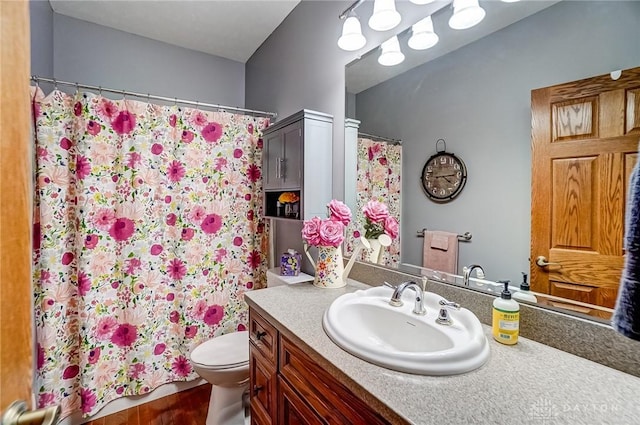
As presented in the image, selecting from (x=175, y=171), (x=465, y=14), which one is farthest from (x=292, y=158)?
(x=465, y=14)

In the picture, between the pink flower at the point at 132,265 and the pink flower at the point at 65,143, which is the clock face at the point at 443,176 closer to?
the pink flower at the point at 132,265

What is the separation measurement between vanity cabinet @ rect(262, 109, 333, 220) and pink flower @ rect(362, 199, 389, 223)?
12.0 inches

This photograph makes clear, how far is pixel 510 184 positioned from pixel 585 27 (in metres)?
0.47

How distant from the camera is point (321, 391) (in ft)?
2.68

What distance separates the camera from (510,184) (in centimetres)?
98

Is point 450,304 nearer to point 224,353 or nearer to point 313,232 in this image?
point 313,232

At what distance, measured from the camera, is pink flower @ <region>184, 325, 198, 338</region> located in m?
1.98

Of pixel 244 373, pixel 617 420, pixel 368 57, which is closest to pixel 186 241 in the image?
pixel 244 373

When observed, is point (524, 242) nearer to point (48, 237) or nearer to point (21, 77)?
point (21, 77)

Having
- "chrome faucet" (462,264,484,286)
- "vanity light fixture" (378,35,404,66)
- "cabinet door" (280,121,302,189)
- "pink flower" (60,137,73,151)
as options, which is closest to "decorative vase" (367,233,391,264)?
"chrome faucet" (462,264,484,286)

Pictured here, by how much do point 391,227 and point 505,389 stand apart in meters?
0.81

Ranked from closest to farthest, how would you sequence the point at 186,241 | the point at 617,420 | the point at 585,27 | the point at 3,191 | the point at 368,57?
the point at 3,191 < the point at 617,420 < the point at 585,27 < the point at 368,57 < the point at 186,241

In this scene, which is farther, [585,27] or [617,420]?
[585,27]

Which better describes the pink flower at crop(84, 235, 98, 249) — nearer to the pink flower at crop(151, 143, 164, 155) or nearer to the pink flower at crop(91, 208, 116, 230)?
the pink flower at crop(91, 208, 116, 230)
